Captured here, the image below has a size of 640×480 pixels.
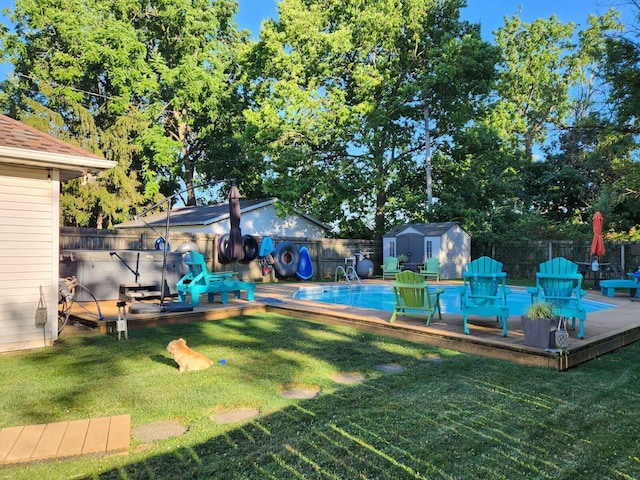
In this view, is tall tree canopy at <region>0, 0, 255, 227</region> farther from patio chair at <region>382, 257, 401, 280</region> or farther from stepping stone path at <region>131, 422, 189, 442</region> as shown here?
stepping stone path at <region>131, 422, 189, 442</region>

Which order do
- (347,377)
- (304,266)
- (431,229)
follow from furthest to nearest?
(431,229), (304,266), (347,377)

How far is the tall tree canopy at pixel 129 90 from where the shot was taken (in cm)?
2353

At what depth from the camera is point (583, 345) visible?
5.15 metres

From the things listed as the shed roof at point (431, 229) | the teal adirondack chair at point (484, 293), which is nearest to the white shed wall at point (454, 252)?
the shed roof at point (431, 229)

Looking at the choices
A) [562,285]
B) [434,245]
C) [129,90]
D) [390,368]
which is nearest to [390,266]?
[434,245]

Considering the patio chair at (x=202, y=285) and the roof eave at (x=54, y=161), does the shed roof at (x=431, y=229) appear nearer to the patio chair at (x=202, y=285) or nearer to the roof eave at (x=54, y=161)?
the patio chair at (x=202, y=285)

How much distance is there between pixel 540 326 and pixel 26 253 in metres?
6.34

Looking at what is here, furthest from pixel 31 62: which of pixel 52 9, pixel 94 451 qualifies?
pixel 94 451

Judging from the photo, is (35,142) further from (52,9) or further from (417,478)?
(52,9)

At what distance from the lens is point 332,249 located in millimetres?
18594

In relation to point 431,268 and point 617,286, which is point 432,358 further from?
point 431,268

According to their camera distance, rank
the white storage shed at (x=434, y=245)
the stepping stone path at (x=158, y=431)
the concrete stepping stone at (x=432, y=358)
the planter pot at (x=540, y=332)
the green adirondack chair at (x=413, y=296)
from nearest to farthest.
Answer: the stepping stone path at (x=158, y=431) → the planter pot at (x=540, y=332) → the concrete stepping stone at (x=432, y=358) → the green adirondack chair at (x=413, y=296) → the white storage shed at (x=434, y=245)

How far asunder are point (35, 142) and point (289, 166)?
51.4 ft

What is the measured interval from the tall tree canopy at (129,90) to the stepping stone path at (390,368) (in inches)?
847
